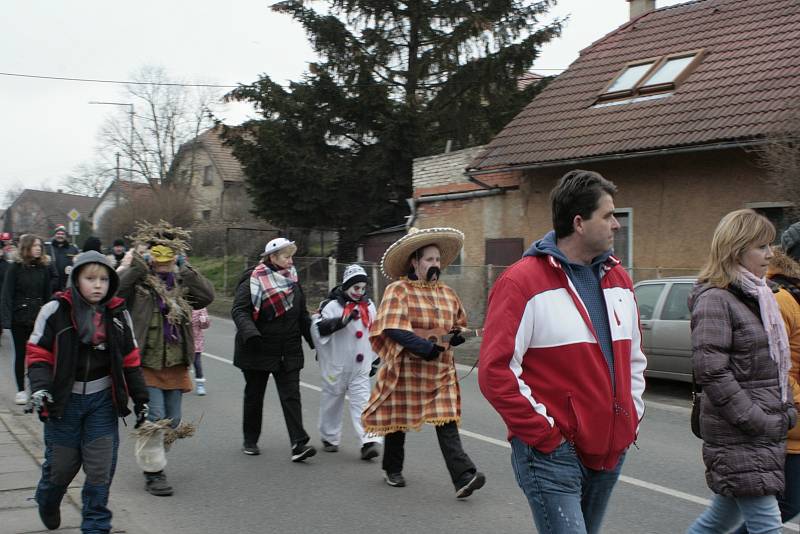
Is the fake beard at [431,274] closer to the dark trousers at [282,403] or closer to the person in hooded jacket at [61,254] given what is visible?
the dark trousers at [282,403]

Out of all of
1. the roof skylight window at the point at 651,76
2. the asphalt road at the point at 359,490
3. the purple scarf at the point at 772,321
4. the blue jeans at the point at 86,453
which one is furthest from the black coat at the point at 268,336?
the roof skylight window at the point at 651,76

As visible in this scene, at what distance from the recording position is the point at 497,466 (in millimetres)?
6844

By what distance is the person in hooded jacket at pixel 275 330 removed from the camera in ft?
22.7

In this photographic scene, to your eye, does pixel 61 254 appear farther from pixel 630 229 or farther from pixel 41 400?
pixel 630 229

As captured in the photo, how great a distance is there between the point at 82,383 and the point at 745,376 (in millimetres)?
3500

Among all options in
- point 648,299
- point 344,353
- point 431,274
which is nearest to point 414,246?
point 431,274

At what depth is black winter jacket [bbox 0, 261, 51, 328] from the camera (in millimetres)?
9328

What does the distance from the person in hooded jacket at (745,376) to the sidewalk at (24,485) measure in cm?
349

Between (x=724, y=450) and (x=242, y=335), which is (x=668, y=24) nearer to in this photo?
(x=242, y=335)

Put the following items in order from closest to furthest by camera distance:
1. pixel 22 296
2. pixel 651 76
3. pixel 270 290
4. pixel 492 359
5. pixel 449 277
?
pixel 492 359, pixel 270 290, pixel 22 296, pixel 651 76, pixel 449 277

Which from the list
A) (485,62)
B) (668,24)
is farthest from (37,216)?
(668,24)

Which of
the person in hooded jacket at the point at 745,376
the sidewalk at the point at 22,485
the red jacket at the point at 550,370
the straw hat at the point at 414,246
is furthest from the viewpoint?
the straw hat at the point at 414,246

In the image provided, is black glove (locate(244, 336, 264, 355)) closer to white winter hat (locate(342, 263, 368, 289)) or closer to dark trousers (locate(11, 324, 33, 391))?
white winter hat (locate(342, 263, 368, 289))

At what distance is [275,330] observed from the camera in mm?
7016
